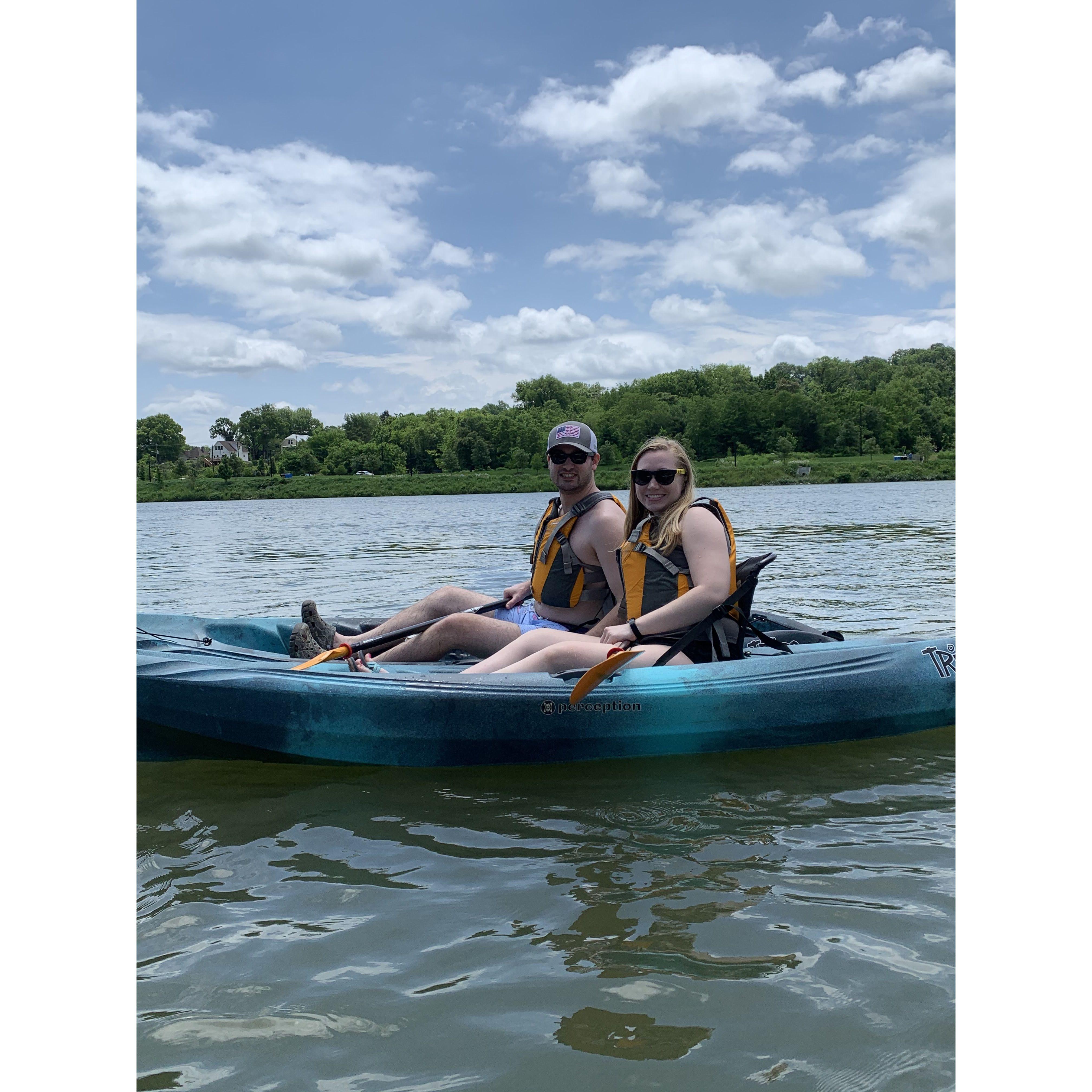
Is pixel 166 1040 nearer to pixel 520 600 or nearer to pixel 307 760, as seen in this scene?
pixel 307 760

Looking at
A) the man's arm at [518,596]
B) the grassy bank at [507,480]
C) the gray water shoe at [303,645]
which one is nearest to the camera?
the gray water shoe at [303,645]

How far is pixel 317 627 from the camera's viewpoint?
469 centimetres

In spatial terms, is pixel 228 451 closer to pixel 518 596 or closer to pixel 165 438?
pixel 165 438

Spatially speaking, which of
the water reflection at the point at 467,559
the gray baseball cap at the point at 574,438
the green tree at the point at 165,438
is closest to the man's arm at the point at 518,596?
the gray baseball cap at the point at 574,438

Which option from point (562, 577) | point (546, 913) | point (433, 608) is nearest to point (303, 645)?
point (433, 608)

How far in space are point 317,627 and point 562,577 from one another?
4.39 ft

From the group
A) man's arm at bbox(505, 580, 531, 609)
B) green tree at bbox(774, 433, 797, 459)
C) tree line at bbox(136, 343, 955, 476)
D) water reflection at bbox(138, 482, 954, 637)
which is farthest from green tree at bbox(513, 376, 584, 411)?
man's arm at bbox(505, 580, 531, 609)

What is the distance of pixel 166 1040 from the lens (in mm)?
2064

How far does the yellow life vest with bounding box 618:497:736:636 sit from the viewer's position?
3.82 meters

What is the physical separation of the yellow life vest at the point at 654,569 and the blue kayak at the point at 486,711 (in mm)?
301

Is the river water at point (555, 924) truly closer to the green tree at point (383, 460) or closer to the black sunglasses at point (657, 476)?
the black sunglasses at point (657, 476)

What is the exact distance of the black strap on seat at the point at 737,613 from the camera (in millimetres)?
3883

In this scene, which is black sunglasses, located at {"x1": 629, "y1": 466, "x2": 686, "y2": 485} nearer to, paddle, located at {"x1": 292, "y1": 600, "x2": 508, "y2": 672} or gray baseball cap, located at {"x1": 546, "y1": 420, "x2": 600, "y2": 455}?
gray baseball cap, located at {"x1": 546, "y1": 420, "x2": 600, "y2": 455}

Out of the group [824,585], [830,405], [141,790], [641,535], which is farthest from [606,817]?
[830,405]
